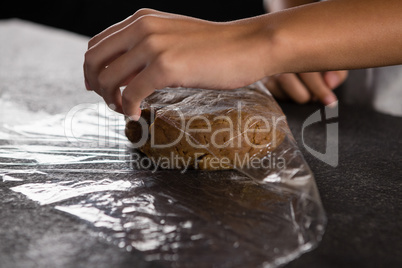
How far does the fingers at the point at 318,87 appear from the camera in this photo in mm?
1117

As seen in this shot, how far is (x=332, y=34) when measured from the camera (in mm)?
638

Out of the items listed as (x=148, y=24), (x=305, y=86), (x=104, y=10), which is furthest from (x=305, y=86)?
(x=104, y=10)

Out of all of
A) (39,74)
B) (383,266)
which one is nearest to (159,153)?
(383,266)

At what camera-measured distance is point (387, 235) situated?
0.53 meters

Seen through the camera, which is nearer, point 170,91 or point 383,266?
point 383,266

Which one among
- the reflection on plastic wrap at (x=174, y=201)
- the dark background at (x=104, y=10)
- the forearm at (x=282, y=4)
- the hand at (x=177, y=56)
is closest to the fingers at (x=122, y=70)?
the hand at (x=177, y=56)

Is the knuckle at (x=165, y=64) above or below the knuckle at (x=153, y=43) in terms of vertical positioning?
below

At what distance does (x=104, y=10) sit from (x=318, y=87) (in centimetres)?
170

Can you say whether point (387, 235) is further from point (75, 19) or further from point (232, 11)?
point (75, 19)

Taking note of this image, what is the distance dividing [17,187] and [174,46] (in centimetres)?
28

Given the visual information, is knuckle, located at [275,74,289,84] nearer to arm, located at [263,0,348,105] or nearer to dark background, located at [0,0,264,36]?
arm, located at [263,0,348,105]

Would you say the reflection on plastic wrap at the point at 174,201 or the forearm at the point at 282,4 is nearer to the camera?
the reflection on plastic wrap at the point at 174,201

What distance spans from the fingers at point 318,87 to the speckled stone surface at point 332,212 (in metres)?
0.04

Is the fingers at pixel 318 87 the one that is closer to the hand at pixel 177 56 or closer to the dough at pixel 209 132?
the dough at pixel 209 132
